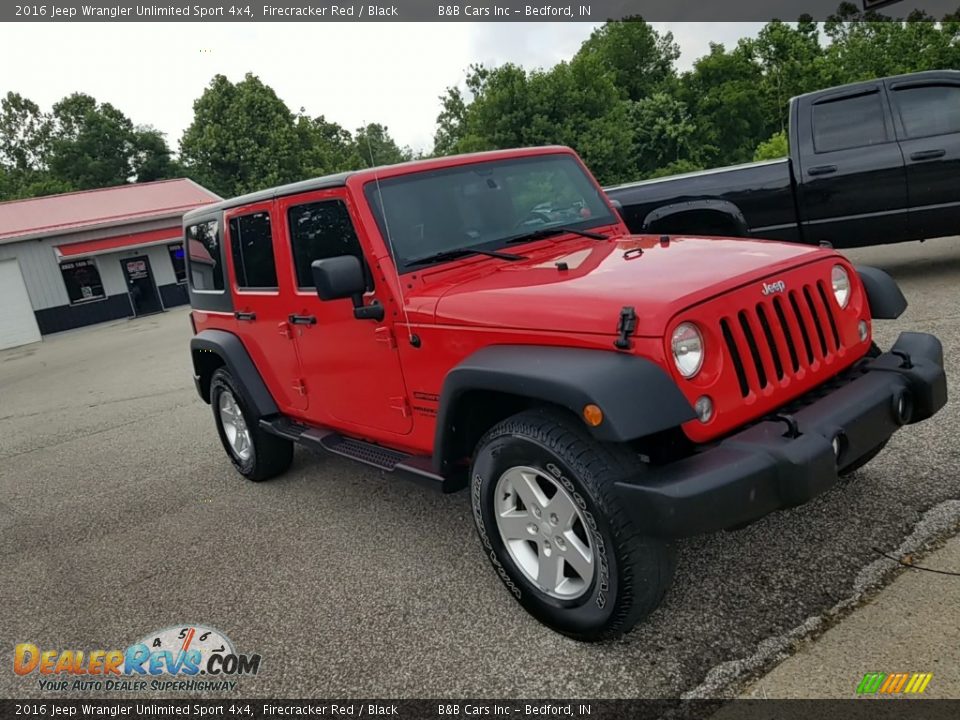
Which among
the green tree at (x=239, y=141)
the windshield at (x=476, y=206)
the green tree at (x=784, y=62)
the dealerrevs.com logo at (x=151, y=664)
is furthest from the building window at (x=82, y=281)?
the green tree at (x=784, y=62)

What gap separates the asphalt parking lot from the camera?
2.76 metres

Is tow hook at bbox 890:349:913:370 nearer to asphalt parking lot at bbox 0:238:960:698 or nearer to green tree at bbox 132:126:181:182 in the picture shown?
asphalt parking lot at bbox 0:238:960:698

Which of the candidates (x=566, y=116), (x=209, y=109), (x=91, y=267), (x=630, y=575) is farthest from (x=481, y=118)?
(x=630, y=575)

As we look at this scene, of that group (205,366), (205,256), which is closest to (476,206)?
(205,256)

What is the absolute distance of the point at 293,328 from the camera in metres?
4.27

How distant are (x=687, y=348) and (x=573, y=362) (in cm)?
39

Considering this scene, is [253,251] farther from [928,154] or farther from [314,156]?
[314,156]

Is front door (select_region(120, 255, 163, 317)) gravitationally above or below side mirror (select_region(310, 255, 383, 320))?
below

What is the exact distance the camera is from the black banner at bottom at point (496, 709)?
2.27m

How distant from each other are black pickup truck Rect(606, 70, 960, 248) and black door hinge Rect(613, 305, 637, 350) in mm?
5261

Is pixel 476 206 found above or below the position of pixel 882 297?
above

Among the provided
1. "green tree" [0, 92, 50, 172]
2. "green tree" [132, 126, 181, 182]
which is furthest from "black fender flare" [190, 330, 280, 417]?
"green tree" [0, 92, 50, 172]

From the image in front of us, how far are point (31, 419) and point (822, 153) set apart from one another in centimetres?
978

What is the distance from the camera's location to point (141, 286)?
85.6ft
